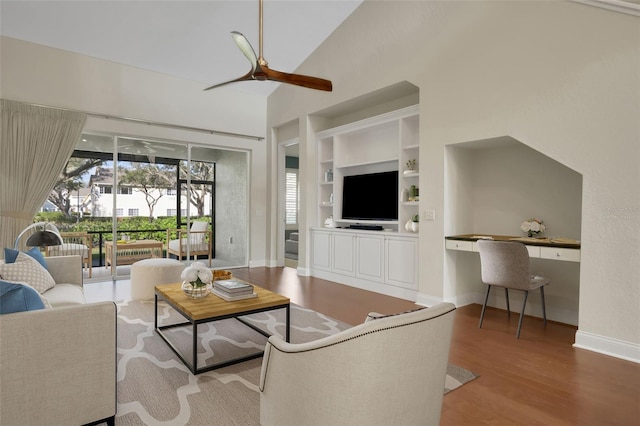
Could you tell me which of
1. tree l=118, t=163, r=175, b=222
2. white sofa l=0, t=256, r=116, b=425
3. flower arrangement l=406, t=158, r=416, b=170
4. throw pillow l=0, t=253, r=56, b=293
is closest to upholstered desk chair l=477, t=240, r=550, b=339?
flower arrangement l=406, t=158, r=416, b=170

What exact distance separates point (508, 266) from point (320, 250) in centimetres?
327

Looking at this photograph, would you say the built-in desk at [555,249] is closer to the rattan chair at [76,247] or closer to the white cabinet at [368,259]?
the white cabinet at [368,259]

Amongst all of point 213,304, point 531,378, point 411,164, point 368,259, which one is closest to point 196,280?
point 213,304

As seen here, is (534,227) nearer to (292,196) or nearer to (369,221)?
(369,221)

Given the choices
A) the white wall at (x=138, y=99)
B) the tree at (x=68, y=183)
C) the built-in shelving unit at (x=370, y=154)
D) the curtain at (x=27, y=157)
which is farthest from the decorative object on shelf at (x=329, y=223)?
the curtain at (x=27, y=157)

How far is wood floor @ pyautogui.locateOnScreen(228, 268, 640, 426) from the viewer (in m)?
2.07

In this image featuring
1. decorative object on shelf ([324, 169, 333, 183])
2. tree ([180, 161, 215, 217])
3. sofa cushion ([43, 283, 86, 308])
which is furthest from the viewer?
tree ([180, 161, 215, 217])

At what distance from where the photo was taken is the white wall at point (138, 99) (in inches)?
196

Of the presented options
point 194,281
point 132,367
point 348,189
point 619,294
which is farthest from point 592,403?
point 348,189

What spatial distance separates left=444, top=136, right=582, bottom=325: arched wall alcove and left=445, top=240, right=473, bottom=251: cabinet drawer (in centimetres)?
12

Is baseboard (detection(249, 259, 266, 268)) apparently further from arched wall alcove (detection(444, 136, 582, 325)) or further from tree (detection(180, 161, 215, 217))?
arched wall alcove (detection(444, 136, 582, 325))

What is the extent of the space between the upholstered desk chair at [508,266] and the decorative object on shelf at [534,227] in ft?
1.83

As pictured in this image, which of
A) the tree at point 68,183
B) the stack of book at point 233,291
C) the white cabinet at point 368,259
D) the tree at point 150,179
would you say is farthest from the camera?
the tree at point 150,179

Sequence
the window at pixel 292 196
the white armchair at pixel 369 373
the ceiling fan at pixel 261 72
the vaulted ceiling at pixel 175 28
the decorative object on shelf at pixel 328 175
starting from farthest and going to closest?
1. the window at pixel 292 196
2. the decorative object on shelf at pixel 328 175
3. the vaulted ceiling at pixel 175 28
4. the ceiling fan at pixel 261 72
5. the white armchair at pixel 369 373
